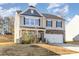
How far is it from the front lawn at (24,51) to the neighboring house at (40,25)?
93 millimetres

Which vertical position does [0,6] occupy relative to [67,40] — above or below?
above

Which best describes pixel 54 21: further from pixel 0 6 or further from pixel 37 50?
pixel 0 6

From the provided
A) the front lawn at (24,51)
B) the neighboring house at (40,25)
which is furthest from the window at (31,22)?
the front lawn at (24,51)

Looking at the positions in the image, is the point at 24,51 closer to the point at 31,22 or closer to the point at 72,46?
the point at 31,22

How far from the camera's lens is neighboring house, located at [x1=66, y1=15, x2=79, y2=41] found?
10.1 ft

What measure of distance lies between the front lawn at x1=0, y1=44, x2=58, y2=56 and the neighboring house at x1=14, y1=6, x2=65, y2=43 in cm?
9

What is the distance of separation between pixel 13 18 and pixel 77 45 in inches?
31.7

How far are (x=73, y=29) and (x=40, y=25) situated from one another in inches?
15.2

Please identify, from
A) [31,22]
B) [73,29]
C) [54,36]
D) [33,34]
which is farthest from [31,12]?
[73,29]

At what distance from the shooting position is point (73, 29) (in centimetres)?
309

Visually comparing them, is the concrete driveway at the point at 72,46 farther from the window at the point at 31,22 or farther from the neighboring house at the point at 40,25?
the window at the point at 31,22

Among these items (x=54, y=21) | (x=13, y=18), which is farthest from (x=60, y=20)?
(x=13, y=18)

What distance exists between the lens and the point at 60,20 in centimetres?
313

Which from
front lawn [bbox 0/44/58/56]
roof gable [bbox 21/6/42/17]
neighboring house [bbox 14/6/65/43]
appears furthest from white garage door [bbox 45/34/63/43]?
roof gable [bbox 21/6/42/17]
